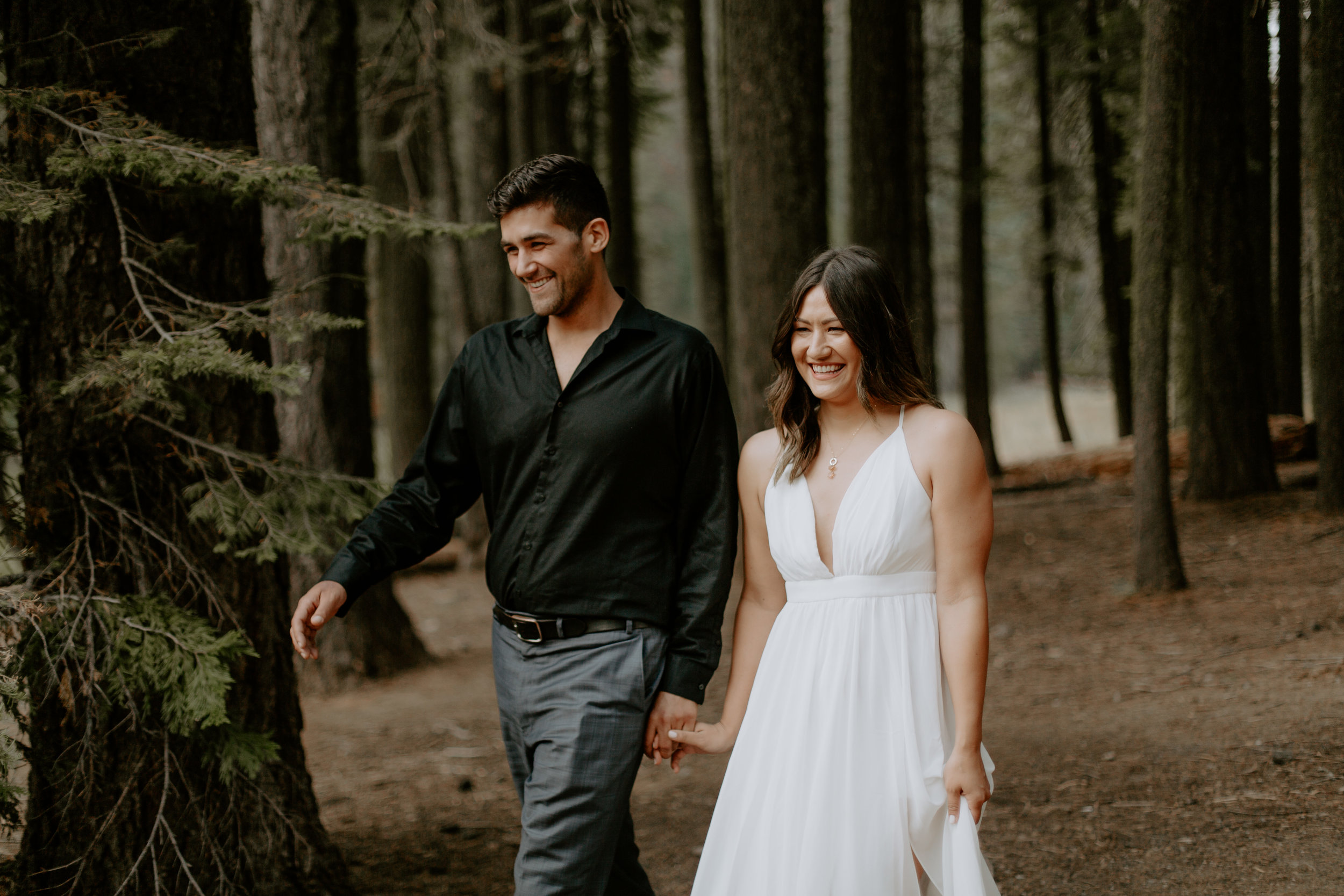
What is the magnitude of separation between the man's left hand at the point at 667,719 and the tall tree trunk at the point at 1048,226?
620 inches

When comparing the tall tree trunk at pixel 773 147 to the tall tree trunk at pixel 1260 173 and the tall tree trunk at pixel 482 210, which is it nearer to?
the tall tree trunk at pixel 1260 173

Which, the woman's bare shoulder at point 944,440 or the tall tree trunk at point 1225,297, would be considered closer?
the woman's bare shoulder at point 944,440

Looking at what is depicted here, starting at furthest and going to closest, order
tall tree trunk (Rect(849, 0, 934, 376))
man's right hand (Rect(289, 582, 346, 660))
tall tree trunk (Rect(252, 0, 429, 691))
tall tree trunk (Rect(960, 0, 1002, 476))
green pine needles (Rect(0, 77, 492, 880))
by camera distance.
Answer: tall tree trunk (Rect(960, 0, 1002, 476))
tall tree trunk (Rect(849, 0, 934, 376))
tall tree trunk (Rect(252, 0, 429, 691))
green pine needles (Rect(0, 77, 492, 880))
man's right hand (Rect(289, 582, 346, 660))

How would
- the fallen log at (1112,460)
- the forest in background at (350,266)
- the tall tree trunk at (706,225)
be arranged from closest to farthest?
1. the forest in background at (350,266)
2. the fallen log at (1112,460)
3. the tall tree trunk at (706,225)

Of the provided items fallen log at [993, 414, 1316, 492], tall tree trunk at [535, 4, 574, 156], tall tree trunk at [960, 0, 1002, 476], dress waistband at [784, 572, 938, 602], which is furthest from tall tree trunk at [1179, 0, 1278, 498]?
dress waistband at [784, 572, 938, 602]

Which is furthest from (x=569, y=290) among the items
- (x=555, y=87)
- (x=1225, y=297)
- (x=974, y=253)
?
(x=974, y=253)

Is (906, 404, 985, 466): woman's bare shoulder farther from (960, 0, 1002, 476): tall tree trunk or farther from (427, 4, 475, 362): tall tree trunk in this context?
(960, 0, 1002, 476): tall tree trunk

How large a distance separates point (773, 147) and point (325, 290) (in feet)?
11.1

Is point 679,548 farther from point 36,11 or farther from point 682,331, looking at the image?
point 36,11

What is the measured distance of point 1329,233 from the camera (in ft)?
29.1

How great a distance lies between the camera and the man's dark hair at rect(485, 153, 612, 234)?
3.08 metres

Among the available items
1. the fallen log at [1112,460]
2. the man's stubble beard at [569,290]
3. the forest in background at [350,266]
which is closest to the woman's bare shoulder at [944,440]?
the man's stubble beard at [569,290]

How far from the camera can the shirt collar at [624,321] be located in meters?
3.26

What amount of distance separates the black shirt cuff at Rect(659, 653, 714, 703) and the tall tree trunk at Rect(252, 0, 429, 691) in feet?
16.8
